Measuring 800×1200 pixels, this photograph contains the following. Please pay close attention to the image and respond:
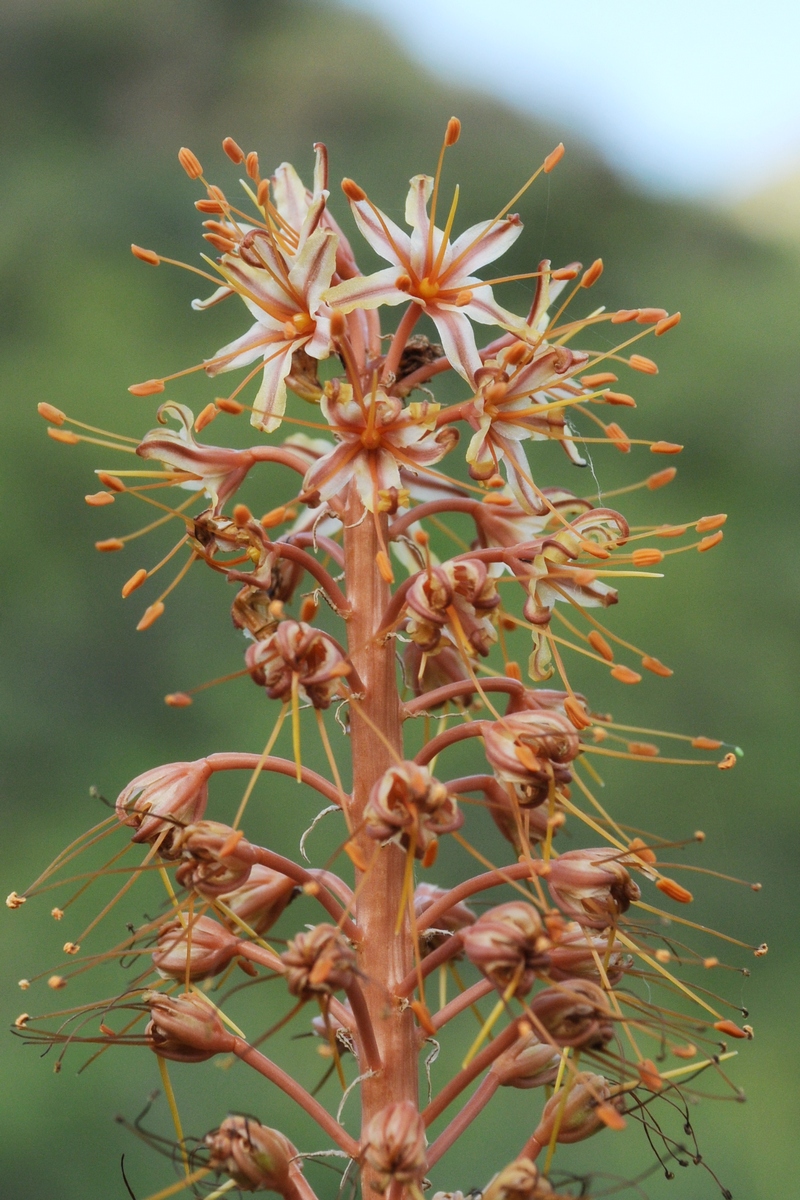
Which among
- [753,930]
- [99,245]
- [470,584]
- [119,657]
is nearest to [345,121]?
[99,245]

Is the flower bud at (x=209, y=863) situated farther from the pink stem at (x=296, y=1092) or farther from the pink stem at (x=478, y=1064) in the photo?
the pink stem at (x=478, y=1064)

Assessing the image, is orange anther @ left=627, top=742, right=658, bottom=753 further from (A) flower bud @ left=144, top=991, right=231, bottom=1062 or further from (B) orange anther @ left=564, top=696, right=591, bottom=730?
(A) flower bud @ left=144, top=991, right=231, bottom=1062

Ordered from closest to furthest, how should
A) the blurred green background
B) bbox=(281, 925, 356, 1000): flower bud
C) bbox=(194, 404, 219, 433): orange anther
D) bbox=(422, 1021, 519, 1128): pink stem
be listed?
1. bbox=(281, 925, 356, 1000): flower bud
2. bbox=(422, 1021, 519, 1128): pink stem
3. bbox=(194, 404, 219, 433): orange anther
4. the blurred green background

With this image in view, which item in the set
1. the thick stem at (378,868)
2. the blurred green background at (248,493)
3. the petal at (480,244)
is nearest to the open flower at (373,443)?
the thick stem at (378,868)

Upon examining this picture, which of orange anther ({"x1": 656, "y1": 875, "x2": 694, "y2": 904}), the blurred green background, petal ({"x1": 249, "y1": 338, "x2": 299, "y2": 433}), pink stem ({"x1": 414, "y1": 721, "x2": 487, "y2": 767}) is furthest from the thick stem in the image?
the blurred green background

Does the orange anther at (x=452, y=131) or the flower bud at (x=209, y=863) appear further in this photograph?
the orange anther at (x=452, y=131)

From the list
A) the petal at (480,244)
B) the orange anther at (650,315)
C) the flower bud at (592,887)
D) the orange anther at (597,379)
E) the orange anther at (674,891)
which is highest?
the petal at (480,244)

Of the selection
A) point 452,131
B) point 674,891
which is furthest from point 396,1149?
point 452,131

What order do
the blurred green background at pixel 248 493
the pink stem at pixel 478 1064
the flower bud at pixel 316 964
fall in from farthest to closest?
the blurred green background at pixel 248 493 → the pink stem at pixel 478 1064 → the flower bud at pixel 316 964
